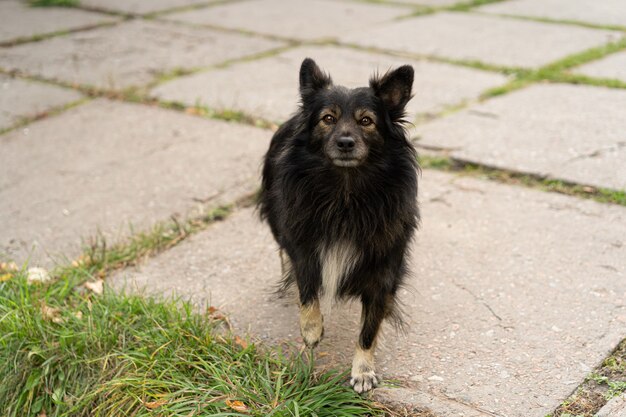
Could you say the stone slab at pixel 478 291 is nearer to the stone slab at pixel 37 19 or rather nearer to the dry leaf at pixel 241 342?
the dry leaf at pixel 241 342

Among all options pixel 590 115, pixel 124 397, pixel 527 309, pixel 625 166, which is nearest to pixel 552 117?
pixel 590 115

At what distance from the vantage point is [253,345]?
3.00 meters

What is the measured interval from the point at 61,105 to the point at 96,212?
1.88 meters

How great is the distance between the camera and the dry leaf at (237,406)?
2678 mm

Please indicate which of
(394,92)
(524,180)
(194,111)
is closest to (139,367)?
(394,92)

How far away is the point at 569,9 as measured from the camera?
850 centimetres

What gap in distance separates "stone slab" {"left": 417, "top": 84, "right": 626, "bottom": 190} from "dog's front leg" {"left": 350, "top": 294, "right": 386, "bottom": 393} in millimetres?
1941

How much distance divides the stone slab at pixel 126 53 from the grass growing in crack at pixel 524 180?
284cm

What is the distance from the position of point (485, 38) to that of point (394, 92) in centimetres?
477

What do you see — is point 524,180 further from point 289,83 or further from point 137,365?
point 137,365

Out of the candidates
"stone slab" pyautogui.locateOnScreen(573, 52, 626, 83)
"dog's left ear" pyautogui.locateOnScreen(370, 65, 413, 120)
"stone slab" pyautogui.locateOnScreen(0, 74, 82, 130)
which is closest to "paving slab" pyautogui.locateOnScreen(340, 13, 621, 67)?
"stone slab" pyautogui.locateOnScreen(573, 52, 626, 83)

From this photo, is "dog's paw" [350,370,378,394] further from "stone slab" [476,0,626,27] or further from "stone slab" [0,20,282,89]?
"stone slab" [476,0,626,27]

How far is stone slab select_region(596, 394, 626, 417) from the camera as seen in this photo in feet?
8.34

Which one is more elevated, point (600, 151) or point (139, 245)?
point (600, 151)
